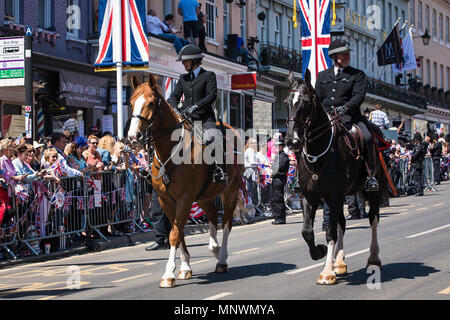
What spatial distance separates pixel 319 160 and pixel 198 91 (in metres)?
2.14

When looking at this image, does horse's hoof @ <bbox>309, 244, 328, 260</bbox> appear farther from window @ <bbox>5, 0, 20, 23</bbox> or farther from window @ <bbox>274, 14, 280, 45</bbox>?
window @ <bbox>274, 14, 280, 45</bbox>

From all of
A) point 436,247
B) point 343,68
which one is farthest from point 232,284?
point 436,247

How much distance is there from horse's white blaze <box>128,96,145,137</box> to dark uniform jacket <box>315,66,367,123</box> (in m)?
2.48

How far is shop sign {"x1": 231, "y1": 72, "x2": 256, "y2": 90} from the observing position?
32.8 meters

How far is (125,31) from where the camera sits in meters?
19.6

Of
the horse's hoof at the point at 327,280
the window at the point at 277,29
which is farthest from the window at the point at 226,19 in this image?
the horse's hoof at the point at 327,280

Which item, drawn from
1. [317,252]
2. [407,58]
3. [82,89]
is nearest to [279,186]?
[82,89]

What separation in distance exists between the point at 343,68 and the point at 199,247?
537cm

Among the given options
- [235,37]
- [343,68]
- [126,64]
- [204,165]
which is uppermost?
[235,37]

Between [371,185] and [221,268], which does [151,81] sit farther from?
[371,185]

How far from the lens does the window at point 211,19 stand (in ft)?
110

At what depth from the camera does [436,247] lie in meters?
12.2

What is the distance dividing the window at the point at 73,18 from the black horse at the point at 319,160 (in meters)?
16.2

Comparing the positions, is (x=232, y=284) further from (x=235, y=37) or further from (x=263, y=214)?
(x=235, y=37)
